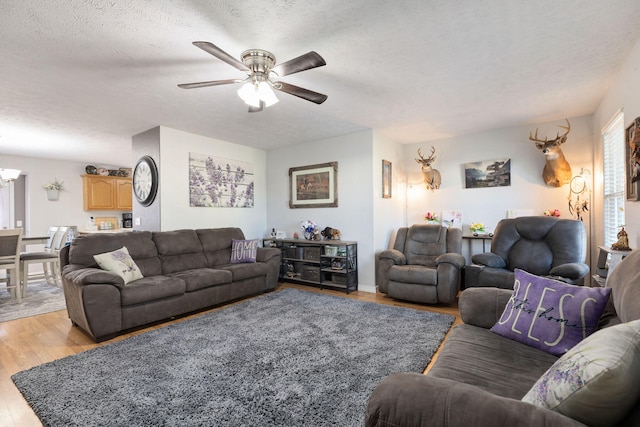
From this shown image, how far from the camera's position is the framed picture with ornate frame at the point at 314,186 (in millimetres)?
5086

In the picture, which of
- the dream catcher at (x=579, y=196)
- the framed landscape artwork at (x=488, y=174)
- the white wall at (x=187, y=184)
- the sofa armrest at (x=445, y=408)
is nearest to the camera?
the sofa armrest at (x=445, y=408)

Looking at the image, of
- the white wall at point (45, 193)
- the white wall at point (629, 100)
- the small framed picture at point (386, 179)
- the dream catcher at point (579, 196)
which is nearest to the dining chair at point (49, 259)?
the white wall at point (45, 193)

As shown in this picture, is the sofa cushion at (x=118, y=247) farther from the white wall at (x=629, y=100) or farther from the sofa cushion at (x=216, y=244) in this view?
the white wall at (x=629, y=100)

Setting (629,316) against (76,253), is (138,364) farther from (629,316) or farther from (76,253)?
(629,316)

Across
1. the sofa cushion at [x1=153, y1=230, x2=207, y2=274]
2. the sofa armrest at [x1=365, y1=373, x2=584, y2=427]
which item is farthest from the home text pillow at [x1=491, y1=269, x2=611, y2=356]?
the sofa cushion at [x1=153, y1=230, x2=207, y2=274]

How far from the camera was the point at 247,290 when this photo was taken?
4227mm

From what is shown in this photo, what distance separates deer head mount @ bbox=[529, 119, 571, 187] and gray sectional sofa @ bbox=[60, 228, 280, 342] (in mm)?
3996

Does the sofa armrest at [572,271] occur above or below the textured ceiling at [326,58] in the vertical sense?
below

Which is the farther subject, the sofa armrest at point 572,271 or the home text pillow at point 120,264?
the home text pillow at point 120,264

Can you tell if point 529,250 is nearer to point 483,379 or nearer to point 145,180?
point 483,379

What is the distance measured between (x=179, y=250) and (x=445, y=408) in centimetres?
403

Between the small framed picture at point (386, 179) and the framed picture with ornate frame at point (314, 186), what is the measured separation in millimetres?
760

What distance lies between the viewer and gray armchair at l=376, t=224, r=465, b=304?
3.77m

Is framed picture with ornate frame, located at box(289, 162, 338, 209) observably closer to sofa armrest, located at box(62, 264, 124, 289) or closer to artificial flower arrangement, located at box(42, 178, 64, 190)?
sofa armrest, located at box(62, 264, 124, 289)
